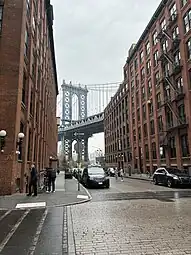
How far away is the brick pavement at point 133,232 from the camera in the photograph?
513 cm

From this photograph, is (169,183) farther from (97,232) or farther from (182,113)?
(97,232)

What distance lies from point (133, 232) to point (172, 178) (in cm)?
1587

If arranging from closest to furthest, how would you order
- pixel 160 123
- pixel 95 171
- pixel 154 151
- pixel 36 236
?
pixel 36 236 < pixel 95 171 < pixel 160 123 < pixel 154 151

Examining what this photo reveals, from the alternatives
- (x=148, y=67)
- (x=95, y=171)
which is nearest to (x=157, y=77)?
(x=148, y=67)

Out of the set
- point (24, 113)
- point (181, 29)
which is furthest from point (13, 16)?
point (181, 29)

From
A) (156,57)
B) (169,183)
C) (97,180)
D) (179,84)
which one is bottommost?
(169,183)

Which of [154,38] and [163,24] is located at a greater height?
[163,24]

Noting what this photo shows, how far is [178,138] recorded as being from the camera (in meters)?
31.5

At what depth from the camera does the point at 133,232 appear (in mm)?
6508

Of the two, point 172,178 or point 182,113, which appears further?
point 182,113

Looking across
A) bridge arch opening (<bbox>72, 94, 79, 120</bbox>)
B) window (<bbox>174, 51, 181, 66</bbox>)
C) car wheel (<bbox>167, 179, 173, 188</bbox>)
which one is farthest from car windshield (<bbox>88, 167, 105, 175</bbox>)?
bridge arch opening (<bbox>72, 94, 79, 120</bbox>)

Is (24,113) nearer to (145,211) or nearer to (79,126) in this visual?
(145,211)

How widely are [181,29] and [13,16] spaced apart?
21.3m

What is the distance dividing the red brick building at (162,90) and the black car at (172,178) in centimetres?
636
